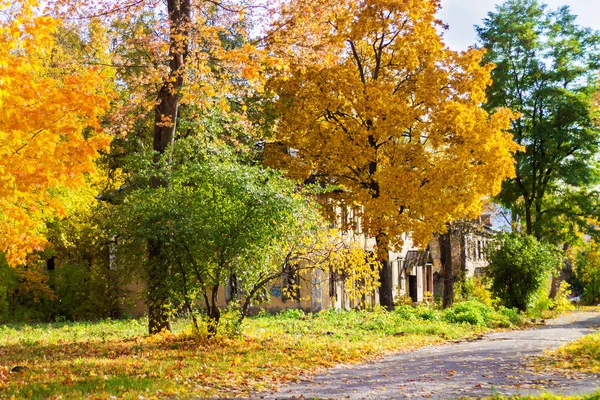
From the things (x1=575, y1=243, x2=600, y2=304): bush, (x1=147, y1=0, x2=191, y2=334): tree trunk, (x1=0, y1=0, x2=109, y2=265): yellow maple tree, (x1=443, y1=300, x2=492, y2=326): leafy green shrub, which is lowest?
(x1=443, y1=300, x2=492, y2=326): leafy green shrub

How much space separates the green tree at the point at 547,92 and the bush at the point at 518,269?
6516 mm

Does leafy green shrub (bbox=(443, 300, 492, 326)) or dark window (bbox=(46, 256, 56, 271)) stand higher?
dark window (bbox=(46, 256, 56, 271))

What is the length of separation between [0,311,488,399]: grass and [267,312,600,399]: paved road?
71 cm

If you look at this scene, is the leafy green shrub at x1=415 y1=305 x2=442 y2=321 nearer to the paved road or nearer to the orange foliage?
the orange foliage

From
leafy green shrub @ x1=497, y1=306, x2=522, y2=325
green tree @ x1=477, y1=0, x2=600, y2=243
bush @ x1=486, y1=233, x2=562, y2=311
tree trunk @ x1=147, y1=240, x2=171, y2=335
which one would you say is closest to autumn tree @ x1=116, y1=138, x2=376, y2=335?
tree trunk @ x1=147, y1=240, x2=171, y2=335

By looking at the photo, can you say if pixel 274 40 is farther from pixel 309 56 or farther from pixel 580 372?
pixel 580 372

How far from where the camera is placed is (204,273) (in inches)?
587

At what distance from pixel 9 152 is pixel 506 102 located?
30399mm

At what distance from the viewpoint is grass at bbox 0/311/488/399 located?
32.5ft

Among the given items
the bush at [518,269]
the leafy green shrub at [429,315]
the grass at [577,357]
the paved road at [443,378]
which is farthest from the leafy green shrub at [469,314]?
the grass at [577,357]

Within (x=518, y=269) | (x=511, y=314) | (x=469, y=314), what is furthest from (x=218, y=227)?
(x=518, y=269)

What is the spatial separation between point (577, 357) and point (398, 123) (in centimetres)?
1166

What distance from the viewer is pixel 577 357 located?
528 inches

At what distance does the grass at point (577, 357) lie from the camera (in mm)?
12336
